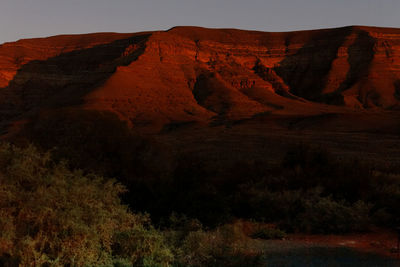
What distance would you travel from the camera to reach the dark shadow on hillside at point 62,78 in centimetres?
8269

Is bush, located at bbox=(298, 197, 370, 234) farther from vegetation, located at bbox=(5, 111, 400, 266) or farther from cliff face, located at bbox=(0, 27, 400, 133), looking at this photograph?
cliff face, located at bbox=(0, 27, 400, 133)

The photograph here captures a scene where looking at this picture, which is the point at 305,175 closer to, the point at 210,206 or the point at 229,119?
the point at 210,206

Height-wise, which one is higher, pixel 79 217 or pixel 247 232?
pixel 79 217

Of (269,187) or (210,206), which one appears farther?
(269,187)

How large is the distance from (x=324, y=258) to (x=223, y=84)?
8256 centimetres

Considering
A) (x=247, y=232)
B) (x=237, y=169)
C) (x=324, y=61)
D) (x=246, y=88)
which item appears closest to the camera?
(x=247, y=232)

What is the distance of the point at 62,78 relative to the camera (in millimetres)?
101312

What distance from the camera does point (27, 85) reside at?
9850 cm

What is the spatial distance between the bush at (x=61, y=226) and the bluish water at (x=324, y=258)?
2.67m

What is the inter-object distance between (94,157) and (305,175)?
25.4 feet

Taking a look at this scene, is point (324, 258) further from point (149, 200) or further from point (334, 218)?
point (149, 200)

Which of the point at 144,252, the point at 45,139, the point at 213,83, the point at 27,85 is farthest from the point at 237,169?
the point at 27,85

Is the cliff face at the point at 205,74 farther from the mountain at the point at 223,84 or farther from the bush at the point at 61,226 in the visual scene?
the bush at the point at 61,226

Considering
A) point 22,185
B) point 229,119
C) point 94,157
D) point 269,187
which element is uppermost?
point 22,185
